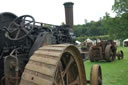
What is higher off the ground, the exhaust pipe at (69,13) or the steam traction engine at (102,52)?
the exhaust pipe at (69,13)

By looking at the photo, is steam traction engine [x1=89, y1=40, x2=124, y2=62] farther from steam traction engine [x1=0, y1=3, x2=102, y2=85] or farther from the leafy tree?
steam traction engine [x1=0, y1=3, x2=102, y2=85]

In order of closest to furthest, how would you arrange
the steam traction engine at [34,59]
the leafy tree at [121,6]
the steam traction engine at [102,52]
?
1. the steam traction engine at [34,59]
2. the leafy tree at [121,6]
3. the steam traction engine at [102,52]

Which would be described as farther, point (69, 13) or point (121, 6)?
point (121, 6)

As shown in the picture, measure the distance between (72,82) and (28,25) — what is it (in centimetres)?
165

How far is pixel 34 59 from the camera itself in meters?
2.32

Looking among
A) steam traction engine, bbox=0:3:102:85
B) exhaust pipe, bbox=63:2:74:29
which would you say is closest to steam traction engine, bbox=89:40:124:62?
exhaust pipe, bbox=63:2:74:29

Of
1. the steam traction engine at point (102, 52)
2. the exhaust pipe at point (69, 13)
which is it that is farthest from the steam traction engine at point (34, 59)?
the steam traction engine at point (102, 52)

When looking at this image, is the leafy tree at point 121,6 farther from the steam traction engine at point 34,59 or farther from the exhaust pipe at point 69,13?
the steam traction engine at point 34,59

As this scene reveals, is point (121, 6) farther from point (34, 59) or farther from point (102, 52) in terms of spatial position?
point (34, 59)

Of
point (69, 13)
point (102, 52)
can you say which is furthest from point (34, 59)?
point (102, 52)

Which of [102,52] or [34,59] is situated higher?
[34,59]

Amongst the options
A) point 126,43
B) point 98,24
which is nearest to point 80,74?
point 126,43

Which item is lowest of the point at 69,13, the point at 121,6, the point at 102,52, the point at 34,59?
the point at 102,52

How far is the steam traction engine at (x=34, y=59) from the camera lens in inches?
84.4
